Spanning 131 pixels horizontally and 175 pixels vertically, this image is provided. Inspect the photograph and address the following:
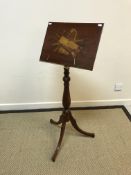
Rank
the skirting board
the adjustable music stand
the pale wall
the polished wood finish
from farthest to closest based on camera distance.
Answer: the skirting board
the pale wall
the polished wood finish
the adjustable music stand

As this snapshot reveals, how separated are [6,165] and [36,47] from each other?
1234mm

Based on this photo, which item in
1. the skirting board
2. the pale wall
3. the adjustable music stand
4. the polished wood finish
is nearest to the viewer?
the adjustable music stand

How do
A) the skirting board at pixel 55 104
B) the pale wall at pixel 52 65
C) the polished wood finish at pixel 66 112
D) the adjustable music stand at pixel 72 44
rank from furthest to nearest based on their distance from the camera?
1. the skirting board at pixel 55 104
2. the pale wall at pixel 52 65
3. the polished wood finish at pixel 66 112
4. the adjustable music stand at pixel 72 44

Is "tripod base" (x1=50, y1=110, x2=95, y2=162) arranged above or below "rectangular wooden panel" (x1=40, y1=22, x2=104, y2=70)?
below

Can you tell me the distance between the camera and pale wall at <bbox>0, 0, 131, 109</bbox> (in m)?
2.18

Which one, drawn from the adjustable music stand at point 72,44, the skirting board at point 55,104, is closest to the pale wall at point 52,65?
the skirting board at point 55,104

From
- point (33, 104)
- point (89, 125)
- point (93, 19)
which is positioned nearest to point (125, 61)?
point (93, 19)

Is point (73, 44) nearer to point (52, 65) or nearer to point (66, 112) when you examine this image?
point (66, 112)

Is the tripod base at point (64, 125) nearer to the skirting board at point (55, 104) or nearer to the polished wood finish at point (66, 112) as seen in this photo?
the polished wood finish at point (66, 112)

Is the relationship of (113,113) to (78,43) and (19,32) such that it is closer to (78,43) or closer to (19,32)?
(78,43)

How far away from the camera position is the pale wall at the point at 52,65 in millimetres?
2180

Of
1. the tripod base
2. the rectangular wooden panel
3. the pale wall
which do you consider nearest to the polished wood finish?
the tripod base

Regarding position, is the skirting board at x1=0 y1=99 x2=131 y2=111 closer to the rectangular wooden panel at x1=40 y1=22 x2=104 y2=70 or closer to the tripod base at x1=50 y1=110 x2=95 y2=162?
the tripod base at x1=50 y1=110 x2=95 y2=162

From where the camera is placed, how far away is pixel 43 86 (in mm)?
2496
